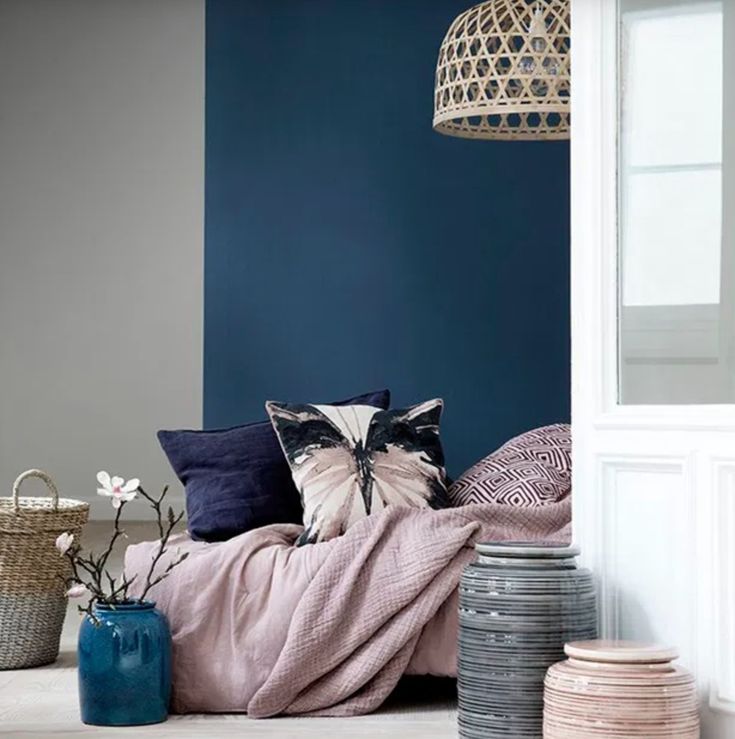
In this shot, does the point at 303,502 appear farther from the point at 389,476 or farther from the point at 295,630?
the point at 295,630

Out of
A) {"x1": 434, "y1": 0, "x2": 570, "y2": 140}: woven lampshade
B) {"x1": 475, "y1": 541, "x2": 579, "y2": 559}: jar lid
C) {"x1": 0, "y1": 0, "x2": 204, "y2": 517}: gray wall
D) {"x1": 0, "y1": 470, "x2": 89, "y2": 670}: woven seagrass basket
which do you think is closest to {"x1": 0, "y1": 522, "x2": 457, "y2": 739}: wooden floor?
{"x1": 0, "y1": 470, "x2": 89, "y2": 670}: woven seagrass basket

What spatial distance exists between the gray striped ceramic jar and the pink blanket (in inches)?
18.5

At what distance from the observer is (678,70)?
310 centimetres

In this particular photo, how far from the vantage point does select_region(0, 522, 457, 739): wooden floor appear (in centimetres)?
336

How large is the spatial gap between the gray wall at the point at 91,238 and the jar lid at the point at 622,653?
227 inches

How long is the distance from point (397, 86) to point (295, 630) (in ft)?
16.2

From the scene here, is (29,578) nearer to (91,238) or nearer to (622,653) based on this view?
(622,653)

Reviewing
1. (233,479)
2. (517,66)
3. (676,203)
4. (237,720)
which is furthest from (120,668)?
(517,66)

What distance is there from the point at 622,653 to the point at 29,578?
6.51 feet

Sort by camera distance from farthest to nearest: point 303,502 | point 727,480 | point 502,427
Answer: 1. point 502,427
2. point 303,502
3. point 727,480

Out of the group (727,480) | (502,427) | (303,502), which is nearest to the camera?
(727,480)

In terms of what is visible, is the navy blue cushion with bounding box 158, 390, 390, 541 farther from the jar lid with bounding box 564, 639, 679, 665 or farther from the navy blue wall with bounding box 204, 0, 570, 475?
the navy blue wall with bounding box 204, 0, 570, 475

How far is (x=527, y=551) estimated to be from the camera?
3.13 m

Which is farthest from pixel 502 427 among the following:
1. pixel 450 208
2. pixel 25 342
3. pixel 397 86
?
pixel 25 342
